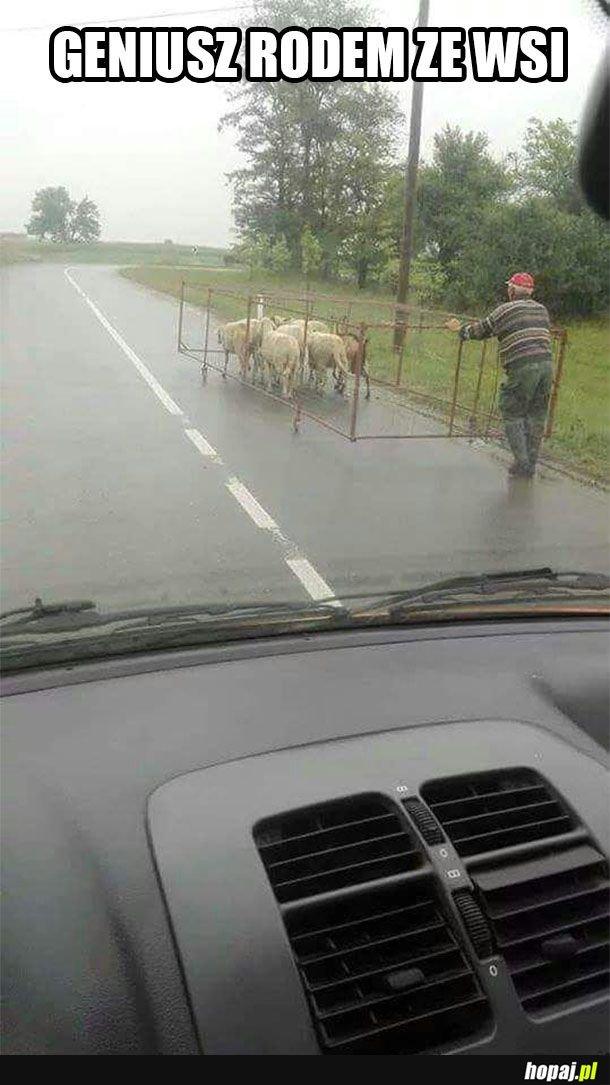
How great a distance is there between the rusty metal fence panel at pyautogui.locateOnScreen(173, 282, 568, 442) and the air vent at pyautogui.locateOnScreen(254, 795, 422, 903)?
6.54 metres

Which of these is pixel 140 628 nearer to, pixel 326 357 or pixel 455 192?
pixel 455 192

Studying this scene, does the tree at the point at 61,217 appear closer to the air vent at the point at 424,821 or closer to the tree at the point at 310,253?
the tree at the point at 310,253

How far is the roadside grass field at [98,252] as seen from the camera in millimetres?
4691

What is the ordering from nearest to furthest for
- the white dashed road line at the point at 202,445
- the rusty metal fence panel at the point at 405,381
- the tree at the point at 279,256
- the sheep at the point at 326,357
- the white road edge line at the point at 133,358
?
the tree at the point at 279,256
the white dashed road line at the point at 202,445
the rusty metal fence panel at the point at 405,381
the sheep at the point at 326,357
the white road edge line at the point at 133,358

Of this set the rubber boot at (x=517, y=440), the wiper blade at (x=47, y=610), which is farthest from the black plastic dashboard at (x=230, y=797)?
the rubber boot at (x=517, y=440)

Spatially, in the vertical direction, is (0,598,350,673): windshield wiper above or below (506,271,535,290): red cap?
below

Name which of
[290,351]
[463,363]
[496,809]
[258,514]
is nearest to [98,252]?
[258,514]

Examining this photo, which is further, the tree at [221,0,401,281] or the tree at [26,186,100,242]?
the tree at [26,186,100,242]

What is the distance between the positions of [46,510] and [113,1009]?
15.3 feet

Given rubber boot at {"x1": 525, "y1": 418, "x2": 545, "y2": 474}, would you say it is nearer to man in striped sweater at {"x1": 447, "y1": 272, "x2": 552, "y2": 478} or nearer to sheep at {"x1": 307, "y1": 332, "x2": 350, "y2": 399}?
man in striped sweater at {"x1": 447, "y1": 272, "x2": 552, "y2": 478}

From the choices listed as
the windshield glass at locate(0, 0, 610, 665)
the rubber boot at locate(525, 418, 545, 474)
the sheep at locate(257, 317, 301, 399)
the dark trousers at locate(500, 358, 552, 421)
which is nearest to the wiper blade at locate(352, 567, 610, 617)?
the windshield glass at locate(0, 0, 610, 665)

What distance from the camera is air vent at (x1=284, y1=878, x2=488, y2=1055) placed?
188 cm

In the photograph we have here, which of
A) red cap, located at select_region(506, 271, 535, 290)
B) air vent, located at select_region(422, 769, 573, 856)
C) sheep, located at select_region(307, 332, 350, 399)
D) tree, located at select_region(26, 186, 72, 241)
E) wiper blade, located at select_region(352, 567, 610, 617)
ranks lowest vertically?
sheep, located at select_region(307, 332, 350, 399)

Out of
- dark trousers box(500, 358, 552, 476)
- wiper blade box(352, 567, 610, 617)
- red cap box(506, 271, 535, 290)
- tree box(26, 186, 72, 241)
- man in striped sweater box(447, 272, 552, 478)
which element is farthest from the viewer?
dark trousers box(500, 358, 552, 476)
